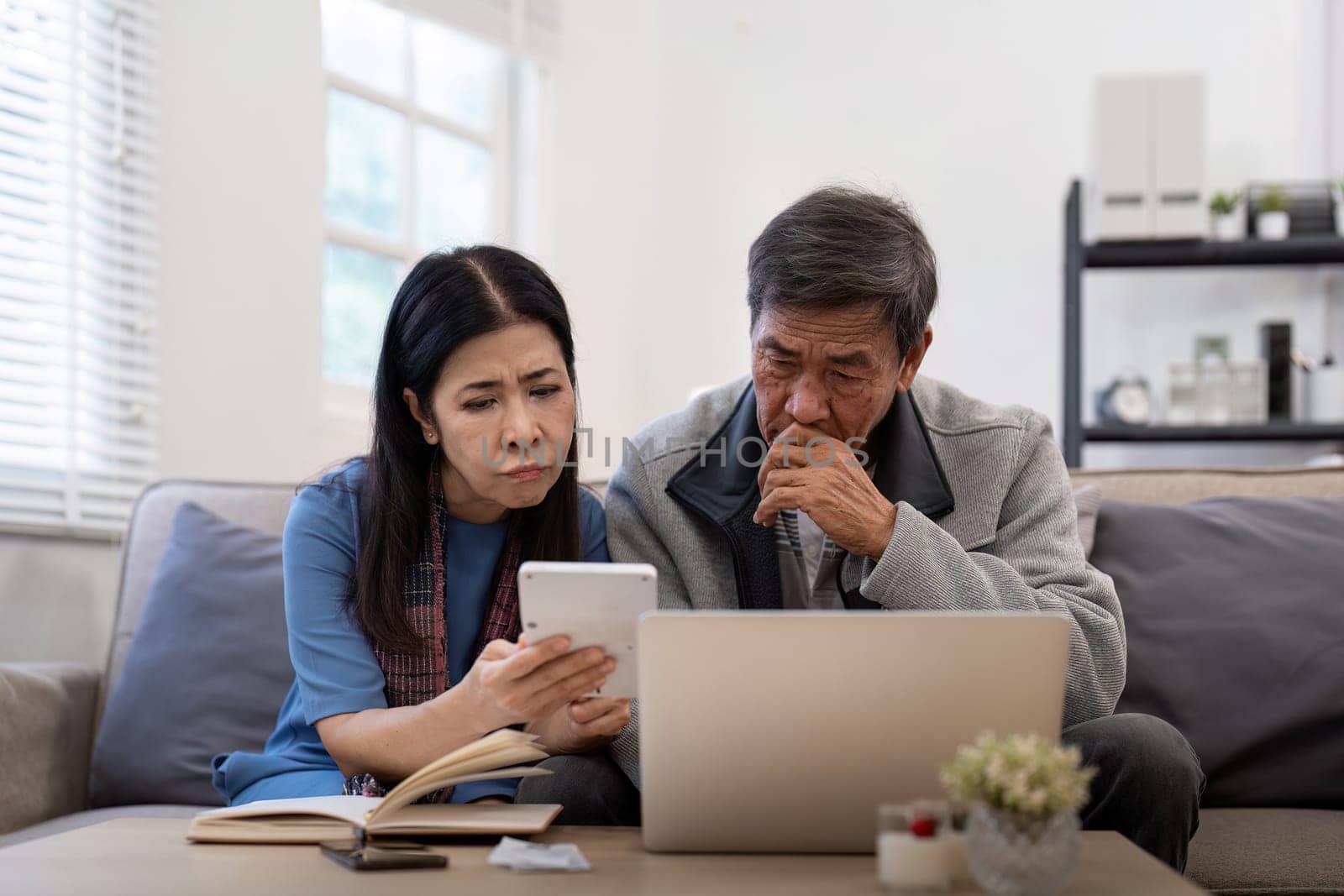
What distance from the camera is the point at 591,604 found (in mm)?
1121

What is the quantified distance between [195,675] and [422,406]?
663 mm

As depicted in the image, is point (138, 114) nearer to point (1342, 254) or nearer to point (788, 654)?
point (788, 654)

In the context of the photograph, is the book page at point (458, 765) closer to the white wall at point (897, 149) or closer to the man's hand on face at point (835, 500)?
the man's hand on face at point (835, 500)

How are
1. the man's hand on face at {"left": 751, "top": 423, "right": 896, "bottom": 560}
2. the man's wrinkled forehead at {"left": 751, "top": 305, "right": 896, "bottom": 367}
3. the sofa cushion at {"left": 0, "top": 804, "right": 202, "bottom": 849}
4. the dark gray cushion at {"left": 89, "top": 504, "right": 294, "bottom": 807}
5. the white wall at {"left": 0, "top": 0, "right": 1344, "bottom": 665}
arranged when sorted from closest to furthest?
the man's hand on face at {"left": 751, "top": 423, "right": 896, "bottom": 560} < the man's wrinkled forehead at {"left": 751, "top": 305, "right": 896, "bottom": 367} < the sofa cushion at {"left": 0, "top": 804, "right": 202, "bottom": 849} < the dark gray cushion at {"left": 89, "top": 504, "right": 294, "bottom": 807} < the white wall at {"left": 0, "top": 0, "right": 1344, "bottom": 665}

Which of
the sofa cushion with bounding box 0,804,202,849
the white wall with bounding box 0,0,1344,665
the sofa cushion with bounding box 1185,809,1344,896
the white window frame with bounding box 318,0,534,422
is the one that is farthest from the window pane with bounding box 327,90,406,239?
the sofa cushion with bounding box 1185,809,1344,896

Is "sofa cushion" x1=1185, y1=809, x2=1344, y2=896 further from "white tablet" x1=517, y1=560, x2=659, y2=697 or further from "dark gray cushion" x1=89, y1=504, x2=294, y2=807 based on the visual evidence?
"dark gray cushion" x1=89, y1=504, x2=294, y2=807

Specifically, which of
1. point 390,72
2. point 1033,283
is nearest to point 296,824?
point 390,72

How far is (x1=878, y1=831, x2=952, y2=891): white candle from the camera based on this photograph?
965mm

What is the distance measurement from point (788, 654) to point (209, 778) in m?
1.24

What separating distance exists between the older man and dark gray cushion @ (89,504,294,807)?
0.63 m

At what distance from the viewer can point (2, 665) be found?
6.52 ft

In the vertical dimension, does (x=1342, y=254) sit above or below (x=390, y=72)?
below

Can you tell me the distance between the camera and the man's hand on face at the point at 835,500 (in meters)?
1.53

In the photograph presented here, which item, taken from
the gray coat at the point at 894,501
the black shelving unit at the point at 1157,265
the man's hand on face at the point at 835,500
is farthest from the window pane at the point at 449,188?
the man's hand on face at the point at 835,500
